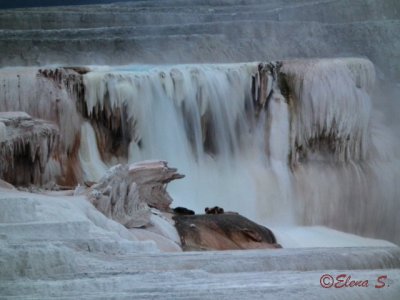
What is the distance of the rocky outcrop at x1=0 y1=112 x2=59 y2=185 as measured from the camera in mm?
8305

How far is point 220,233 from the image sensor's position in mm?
9008

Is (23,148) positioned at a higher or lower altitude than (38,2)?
lower

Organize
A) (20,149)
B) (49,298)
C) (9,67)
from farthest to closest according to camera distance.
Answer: (9,67) < (20,149) < (49,298)

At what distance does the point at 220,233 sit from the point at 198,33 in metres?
4.31

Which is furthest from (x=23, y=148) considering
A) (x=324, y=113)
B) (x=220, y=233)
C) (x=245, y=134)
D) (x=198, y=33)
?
(x=198, y=33)

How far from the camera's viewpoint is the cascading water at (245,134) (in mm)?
10750

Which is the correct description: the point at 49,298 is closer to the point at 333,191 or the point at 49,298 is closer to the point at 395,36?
the point at 333,191

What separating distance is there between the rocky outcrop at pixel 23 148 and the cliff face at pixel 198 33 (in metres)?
3.25

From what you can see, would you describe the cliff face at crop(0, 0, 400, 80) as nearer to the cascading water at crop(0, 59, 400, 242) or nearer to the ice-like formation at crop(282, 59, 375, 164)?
the cascading water at crop(0, 59, 400, 242)

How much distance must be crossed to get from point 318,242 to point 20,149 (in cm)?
294

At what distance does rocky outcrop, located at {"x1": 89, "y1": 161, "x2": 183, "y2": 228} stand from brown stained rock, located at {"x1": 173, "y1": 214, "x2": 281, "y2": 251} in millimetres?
290

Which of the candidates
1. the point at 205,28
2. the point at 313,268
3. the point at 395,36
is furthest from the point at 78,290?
the point at 395,36

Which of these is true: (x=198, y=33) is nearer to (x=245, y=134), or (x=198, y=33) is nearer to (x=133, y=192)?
(x=245, y=134)

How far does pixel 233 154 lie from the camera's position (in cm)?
1139
